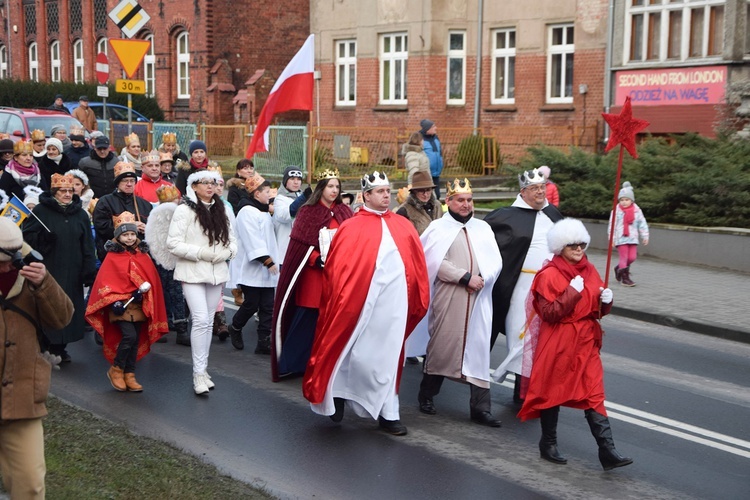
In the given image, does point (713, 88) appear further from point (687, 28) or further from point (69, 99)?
point (69, 99)

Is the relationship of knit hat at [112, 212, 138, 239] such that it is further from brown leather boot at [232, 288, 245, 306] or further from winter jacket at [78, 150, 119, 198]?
winter jacket at [78, 150, 119, 198]

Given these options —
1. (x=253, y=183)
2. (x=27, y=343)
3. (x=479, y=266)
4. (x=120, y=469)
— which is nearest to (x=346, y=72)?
(x=253, y=183)

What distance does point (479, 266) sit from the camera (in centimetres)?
807

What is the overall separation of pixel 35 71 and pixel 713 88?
34945 millimetres

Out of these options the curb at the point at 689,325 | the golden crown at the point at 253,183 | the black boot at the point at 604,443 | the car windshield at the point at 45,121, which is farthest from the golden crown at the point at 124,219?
the car windshield at the point at 45,121

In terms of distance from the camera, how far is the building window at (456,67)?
100ft

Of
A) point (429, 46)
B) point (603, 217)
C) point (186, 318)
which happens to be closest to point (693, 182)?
point (603, 217)

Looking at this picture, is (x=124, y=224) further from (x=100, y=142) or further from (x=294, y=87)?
(x=100, y=142)

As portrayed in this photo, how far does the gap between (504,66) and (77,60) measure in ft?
78.0

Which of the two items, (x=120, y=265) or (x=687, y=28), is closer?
(x=120, y=265)

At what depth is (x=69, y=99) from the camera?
39.7 m

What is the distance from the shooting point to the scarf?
47.3ft

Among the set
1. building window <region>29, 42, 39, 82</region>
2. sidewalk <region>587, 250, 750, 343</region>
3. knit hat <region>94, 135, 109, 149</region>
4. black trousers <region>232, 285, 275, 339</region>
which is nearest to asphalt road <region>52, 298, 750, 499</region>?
black trousers <region>232, 285, 275, 339</region>

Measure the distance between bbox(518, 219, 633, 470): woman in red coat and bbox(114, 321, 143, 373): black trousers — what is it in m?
3.61
